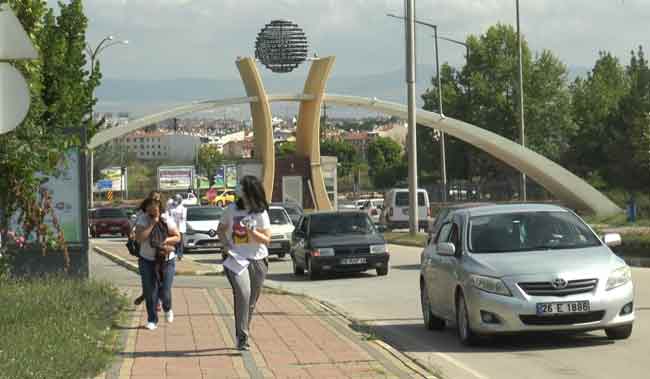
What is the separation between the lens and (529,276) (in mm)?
12812

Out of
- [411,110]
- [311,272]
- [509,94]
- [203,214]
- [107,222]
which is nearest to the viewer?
[311,272]

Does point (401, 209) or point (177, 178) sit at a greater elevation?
point (177, 178)

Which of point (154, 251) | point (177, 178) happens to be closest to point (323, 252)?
point (154, 251)

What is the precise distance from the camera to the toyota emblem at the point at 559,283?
41.9 ft

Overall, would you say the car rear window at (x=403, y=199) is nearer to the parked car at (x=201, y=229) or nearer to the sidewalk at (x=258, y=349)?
the parked car at (x=201, y=229)

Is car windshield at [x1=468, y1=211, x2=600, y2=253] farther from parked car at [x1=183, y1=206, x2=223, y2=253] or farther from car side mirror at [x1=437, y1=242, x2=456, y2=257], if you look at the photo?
parked car at [x1=183, y1=206, x2=223, y2=253]

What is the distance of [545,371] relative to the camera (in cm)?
1158

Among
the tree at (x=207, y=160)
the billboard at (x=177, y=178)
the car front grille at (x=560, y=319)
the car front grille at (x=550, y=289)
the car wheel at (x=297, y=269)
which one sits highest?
the tree at (x=207, y=160)

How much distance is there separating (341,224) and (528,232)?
1361 cm

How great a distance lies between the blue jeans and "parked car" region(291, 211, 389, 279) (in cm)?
1094

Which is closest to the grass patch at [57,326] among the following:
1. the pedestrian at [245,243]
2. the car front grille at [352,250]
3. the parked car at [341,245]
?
the pedestrian at [245,243]

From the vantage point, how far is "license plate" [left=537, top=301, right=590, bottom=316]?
12727 millimetres

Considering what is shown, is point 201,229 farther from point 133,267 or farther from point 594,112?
point 594,112

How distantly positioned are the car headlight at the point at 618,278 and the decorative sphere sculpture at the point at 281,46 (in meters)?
71.0
